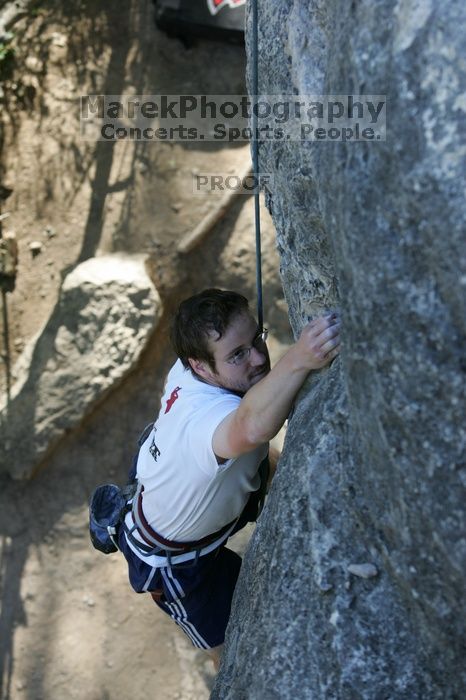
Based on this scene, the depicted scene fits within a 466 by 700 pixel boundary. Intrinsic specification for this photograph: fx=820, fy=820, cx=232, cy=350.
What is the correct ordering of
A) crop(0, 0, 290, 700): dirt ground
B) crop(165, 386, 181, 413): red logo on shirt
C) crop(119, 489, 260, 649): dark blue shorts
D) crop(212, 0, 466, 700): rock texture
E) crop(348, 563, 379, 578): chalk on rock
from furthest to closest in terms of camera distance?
1. crop(0, 0, 290, 700): dirt ground
2. crop(119, 489, 260, 649): dark blue shorts
3. crop(165, 386, 181, 413): red logo on shirt
4. crop(348, 563, 379, 578): chalk on rock
5. crop(212, 0, 466, 700): rock texture

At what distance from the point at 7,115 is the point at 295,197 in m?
3.60

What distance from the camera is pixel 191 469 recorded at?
6.91 feet

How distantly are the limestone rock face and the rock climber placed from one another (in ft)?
7.18

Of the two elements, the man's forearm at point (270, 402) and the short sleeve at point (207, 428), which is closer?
the man's forearm at point (270, 402)

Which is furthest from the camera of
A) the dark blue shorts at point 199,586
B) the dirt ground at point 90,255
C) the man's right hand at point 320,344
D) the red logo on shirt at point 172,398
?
the dirt ground at point 90,255

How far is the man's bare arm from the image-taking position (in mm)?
1849

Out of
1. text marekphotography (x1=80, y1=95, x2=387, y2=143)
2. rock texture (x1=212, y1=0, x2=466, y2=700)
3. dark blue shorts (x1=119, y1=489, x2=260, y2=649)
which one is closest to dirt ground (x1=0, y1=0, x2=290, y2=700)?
text marekphotography (x1=80, y1=95, x2=387, y2=143)

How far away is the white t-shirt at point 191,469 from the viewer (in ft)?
6.74

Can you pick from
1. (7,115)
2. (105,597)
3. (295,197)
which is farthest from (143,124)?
(295,197)

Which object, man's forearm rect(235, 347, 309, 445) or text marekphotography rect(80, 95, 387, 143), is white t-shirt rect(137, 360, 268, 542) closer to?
man's forearm rect(235, 347, 309, 445)

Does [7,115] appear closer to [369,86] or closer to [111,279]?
[111,279]

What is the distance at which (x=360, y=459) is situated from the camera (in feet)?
5.40

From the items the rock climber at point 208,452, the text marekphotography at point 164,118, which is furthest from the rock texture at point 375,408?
the text marekphotography at point 164,118

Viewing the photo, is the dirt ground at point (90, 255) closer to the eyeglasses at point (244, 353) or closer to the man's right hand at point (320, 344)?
the eyeglasses at point (244, 353)
